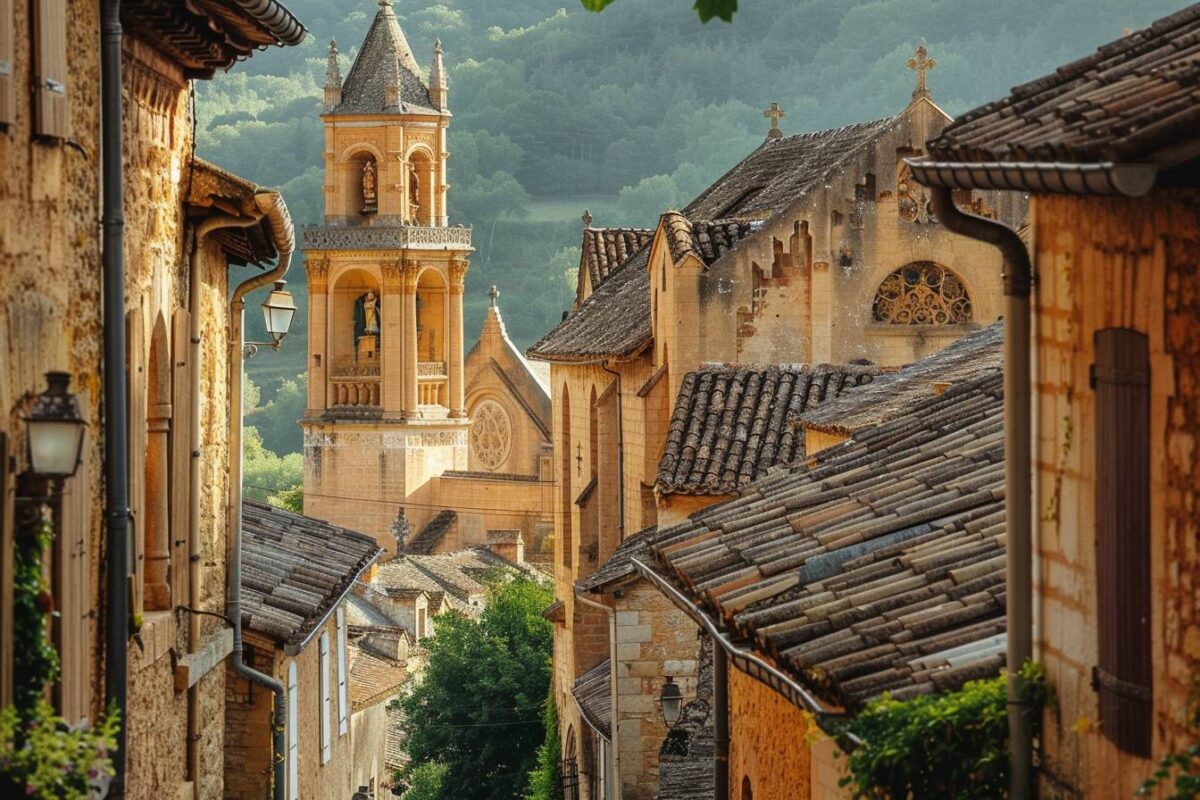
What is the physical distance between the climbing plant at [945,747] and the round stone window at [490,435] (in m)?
80.1

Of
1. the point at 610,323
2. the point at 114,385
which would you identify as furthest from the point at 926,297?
the point at 114,385

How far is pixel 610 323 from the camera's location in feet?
99.1

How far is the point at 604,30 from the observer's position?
13338 cm

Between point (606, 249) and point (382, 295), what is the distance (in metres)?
39.9

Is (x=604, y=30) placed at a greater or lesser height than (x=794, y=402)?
greater

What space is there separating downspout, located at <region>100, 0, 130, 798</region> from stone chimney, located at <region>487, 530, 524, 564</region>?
59.0 meters

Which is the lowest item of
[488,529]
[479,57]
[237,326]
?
[488,529]

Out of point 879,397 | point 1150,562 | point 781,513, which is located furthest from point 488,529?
point 1150,562

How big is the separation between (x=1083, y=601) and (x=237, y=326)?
7.57 meters

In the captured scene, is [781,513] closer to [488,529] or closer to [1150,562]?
[1150,562]

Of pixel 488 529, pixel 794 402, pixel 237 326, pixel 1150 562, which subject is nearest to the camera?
pixel 1150 562

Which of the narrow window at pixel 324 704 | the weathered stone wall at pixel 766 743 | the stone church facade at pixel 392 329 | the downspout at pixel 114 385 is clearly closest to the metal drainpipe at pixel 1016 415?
the weathered stone wall at pixel 766 743

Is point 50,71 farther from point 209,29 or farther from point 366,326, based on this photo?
point 366,326

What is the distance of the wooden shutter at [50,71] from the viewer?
323 inches
